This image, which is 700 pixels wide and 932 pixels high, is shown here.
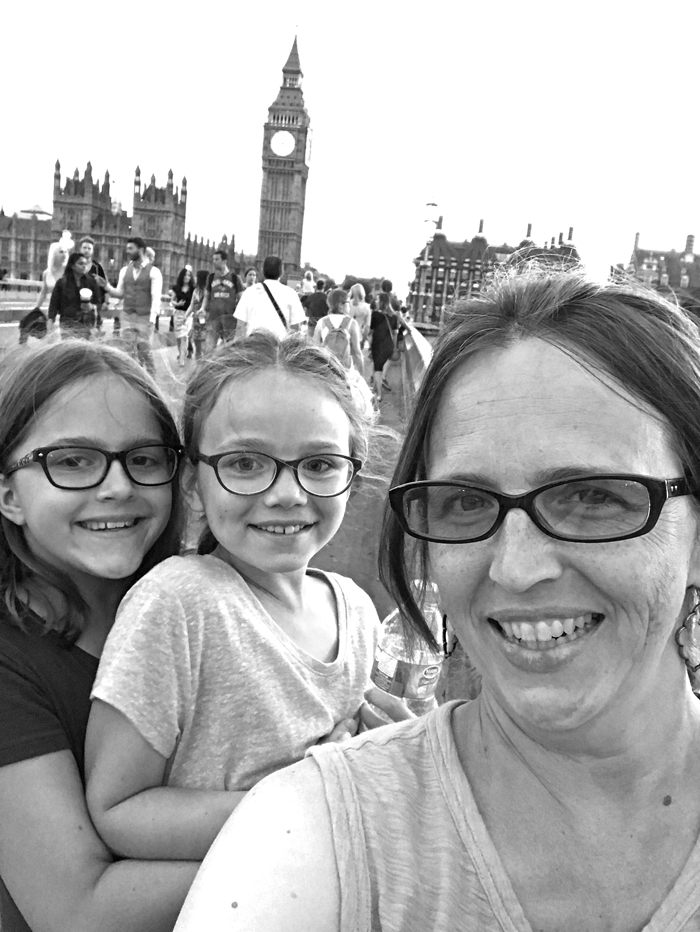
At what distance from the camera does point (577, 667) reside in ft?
2.90

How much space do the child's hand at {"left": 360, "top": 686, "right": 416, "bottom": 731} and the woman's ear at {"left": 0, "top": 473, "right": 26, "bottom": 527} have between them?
27.3 inches

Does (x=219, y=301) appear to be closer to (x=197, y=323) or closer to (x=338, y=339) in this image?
(x=197, y=323)

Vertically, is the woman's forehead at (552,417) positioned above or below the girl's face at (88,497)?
above

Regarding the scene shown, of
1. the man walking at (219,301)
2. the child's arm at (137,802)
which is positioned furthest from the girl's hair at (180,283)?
the child's arm at (137,802)

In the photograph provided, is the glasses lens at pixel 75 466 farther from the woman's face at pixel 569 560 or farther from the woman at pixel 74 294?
the woman at pixel 74 294

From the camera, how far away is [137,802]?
48.7 inches

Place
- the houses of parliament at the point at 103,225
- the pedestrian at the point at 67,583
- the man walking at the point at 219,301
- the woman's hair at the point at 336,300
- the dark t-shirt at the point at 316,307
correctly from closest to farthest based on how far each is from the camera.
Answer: the pedestrian at the point at 67,583 → the woman's hair at the point at 336,300 → the man walking at the point at 219,301 → the dark t-shirt at the point at 316,307 → the houses of parliament at the point at 103,225

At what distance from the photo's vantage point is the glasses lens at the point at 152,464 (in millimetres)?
1554

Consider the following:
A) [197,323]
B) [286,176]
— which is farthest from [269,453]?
[286,176]

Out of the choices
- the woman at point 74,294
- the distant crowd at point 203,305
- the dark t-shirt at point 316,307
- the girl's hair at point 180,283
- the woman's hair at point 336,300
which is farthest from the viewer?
the dark t-shirt at point 316,307

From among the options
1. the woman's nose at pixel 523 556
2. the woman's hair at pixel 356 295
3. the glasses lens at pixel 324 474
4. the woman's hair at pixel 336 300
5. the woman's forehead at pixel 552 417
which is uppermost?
the woman's hair at pixel 356 295

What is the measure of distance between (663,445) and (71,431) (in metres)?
1.01

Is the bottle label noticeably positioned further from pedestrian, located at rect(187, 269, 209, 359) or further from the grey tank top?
pedestrian, located at rect(187, 269, 209, 359)

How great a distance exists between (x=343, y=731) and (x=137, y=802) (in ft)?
1.19
